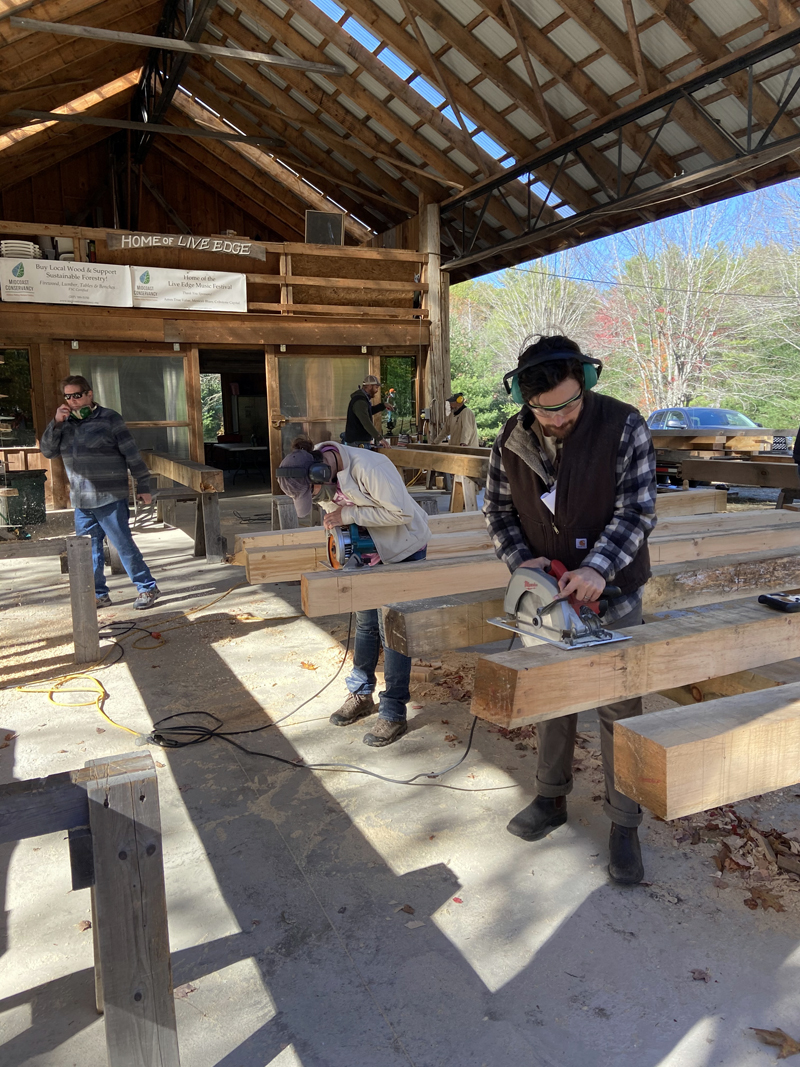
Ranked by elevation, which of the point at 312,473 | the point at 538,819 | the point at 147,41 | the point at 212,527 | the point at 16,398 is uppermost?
the point at 147,41

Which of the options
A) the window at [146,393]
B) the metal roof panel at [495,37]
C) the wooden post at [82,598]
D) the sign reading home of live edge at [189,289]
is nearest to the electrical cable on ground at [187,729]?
the wooden post at [82,598]

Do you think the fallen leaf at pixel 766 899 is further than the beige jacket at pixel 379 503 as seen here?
No

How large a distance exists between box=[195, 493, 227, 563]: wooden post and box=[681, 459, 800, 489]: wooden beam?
496 centimetres

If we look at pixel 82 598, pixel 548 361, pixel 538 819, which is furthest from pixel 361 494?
pixel 82 598

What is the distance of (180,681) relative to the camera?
478 cm

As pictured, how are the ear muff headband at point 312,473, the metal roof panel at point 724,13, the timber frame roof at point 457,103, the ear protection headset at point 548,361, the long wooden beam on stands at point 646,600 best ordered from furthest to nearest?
the timber frame roof at point 457,103 → the metal roof panel at point 724,13 → the ear muff headband at point 312,473 → the long wooden beam on stands at point 646,600 → the ear protection headset at point 548,361

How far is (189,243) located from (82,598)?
887cm

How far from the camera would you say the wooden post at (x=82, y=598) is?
16.7 feet

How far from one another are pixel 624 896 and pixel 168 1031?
1623 millimetres

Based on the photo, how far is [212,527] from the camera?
319 inches

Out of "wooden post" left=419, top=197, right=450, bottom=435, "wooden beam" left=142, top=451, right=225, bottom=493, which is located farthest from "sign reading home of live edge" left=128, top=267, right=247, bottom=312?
"wooden beam" left=142, top=451, right=225, bottom=493

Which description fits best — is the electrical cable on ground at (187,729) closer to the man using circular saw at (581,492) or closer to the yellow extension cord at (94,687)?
the yellow extension cord at (94,687)

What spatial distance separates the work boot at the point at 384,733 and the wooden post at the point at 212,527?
4607 millimetres

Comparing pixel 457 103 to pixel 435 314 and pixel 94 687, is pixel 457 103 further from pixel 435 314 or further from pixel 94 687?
pixel 94 687
